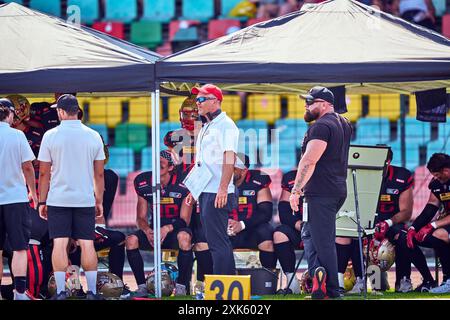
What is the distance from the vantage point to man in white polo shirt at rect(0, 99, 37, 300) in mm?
9695

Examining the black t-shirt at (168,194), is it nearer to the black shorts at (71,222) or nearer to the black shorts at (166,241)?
the black shorts at (166,241)

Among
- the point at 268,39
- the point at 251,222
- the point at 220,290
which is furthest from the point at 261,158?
the point at 220,290

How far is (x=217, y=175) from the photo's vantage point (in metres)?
9.93

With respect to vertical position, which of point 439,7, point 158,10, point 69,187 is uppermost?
point 158,10

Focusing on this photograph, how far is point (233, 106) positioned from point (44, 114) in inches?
260

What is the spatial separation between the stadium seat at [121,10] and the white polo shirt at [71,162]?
388 inches

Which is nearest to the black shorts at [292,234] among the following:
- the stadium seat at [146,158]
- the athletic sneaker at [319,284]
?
the athletic sneaker at [319,284]

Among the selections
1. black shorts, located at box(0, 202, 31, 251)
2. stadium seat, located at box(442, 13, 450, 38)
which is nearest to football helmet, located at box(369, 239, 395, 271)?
black shorts, located at box(0, 202, 31, 251)

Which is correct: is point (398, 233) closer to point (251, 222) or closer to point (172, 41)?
point (251, 222)

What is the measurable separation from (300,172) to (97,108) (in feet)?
29.5

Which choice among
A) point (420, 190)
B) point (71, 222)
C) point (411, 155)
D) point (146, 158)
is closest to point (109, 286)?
point (71, 222)

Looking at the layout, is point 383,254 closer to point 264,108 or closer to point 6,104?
point 6,104

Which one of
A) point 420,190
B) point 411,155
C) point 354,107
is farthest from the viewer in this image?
point 354,107
